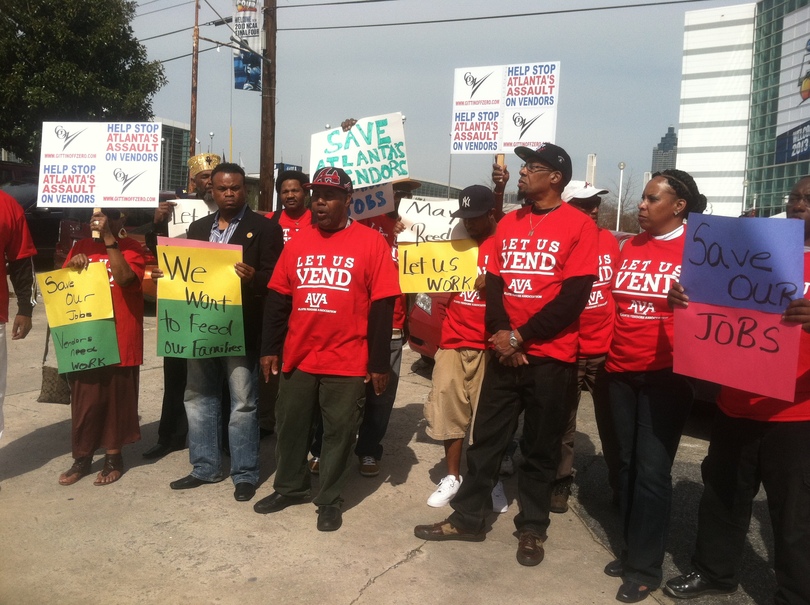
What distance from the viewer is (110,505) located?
4.45 meters

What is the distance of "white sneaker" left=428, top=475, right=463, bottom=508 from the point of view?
464 centimetres

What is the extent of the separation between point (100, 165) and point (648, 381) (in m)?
3.58

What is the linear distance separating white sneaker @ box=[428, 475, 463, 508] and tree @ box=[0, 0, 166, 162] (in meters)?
16.7

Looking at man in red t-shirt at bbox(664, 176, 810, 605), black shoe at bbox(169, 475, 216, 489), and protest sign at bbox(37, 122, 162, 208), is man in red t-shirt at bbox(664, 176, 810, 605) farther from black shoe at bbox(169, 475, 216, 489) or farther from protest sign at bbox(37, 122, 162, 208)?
protest sign at bbox(37, 122, 162, 208)

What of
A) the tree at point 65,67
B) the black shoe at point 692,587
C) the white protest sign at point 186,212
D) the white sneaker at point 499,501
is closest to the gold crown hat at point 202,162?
the white protest sign at point 186,212

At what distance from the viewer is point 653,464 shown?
3607 mm

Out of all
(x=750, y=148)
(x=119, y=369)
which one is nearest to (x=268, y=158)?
(x=119, y=369)

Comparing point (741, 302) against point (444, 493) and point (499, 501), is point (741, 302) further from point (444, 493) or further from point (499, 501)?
point (444, 493)

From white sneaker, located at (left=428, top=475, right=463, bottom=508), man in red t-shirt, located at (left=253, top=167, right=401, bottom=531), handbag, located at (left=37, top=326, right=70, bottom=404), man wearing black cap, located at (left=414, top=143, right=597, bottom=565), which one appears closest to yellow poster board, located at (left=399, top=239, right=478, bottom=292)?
man in red t-shirt, located at (left=253, top=167, right=401, bottom=531)

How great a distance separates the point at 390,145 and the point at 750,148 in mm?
61930

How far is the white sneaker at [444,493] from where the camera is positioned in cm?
464

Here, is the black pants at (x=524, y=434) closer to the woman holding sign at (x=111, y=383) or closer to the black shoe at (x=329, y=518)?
the black shoe at (x=329, y=518)

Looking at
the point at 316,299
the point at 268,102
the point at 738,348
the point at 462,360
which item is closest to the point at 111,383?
the point at 316,299

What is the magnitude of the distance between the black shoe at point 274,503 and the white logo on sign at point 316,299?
1.17 m
